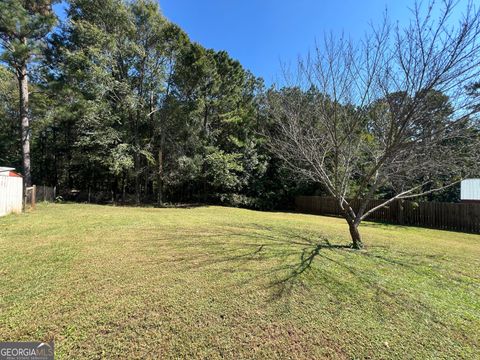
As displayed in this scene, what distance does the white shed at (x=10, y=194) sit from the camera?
8594 millimetres

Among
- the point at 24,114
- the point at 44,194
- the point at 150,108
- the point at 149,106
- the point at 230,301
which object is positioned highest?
the point at 149,106

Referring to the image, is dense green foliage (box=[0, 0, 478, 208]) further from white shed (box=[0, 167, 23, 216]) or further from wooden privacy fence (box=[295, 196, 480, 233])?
white shed (box=[0, 167, 23, 216])

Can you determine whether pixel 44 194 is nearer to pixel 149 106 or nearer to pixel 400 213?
pixel 149 106

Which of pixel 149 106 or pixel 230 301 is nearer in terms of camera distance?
pixel 230 301

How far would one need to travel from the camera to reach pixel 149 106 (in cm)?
1970

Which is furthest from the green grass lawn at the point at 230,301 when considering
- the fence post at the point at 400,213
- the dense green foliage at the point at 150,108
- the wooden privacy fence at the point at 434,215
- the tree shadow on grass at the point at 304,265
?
the dense green foliage at the point at 150,108

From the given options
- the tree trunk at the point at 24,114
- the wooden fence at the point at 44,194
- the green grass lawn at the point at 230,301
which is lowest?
the green grass lawn at the point at 230,301

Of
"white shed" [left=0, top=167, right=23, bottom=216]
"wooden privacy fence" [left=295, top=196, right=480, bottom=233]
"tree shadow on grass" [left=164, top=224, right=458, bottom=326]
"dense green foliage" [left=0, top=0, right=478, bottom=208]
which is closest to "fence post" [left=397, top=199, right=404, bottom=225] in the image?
"wooden privacy fence" [left=295, top=196, right=480, bottom=233]

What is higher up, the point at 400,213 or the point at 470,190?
the point at 470,190

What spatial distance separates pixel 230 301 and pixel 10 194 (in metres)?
9.74

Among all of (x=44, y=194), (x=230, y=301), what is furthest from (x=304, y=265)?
(x=44, y=194)

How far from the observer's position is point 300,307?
3217 mm

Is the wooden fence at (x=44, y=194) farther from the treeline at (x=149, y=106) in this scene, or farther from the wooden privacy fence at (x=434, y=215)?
the wooden privacy fence at (x=434, y=215)

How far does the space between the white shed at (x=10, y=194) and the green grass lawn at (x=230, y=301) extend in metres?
3.86
